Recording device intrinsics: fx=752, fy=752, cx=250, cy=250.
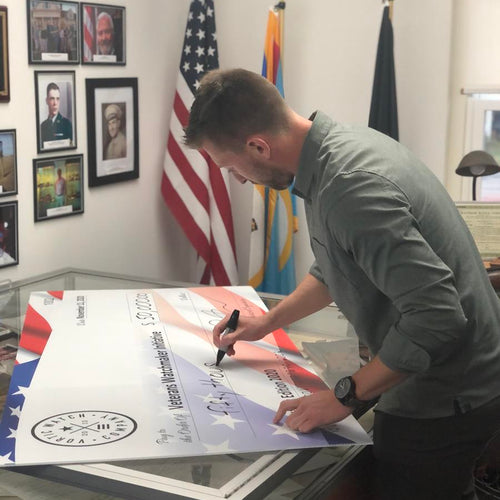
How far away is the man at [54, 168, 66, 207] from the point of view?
3.41 metres

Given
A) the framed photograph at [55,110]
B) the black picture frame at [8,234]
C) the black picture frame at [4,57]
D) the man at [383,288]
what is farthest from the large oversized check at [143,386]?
the framed photograph at [55,110]

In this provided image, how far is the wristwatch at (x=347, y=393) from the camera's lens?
1.38 meters

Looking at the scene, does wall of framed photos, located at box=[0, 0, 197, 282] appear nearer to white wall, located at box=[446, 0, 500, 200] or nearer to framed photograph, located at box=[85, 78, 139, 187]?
framed photograph, located at box=[85, 78, 139, 187]

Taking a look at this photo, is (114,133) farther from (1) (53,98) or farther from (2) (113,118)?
(1) (53,98)

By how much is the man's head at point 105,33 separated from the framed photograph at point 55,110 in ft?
0.85

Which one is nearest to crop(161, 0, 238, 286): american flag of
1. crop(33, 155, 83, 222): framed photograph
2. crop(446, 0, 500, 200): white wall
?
crop(33, 155, 83, 222): framed photograph

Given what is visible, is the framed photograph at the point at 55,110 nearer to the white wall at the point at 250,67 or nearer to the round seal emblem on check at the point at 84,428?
the white wall at the point at 250,67

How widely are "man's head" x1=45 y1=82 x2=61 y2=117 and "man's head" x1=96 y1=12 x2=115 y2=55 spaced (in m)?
0.37

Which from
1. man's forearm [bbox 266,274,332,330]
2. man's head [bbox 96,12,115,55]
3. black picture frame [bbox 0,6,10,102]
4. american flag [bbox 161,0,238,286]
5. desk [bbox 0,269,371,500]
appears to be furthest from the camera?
american flag [bbox 161,0,238,286]

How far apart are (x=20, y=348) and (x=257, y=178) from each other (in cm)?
67

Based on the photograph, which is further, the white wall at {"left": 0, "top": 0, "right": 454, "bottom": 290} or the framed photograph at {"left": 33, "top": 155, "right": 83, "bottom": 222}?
the white wall at {"left": 0, "top": 0, "right": 454, "bottom": 290}

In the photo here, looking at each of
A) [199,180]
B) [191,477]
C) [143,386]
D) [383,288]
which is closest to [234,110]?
[383,288]

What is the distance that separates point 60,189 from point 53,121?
31 cm

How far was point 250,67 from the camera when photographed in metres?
4.30
